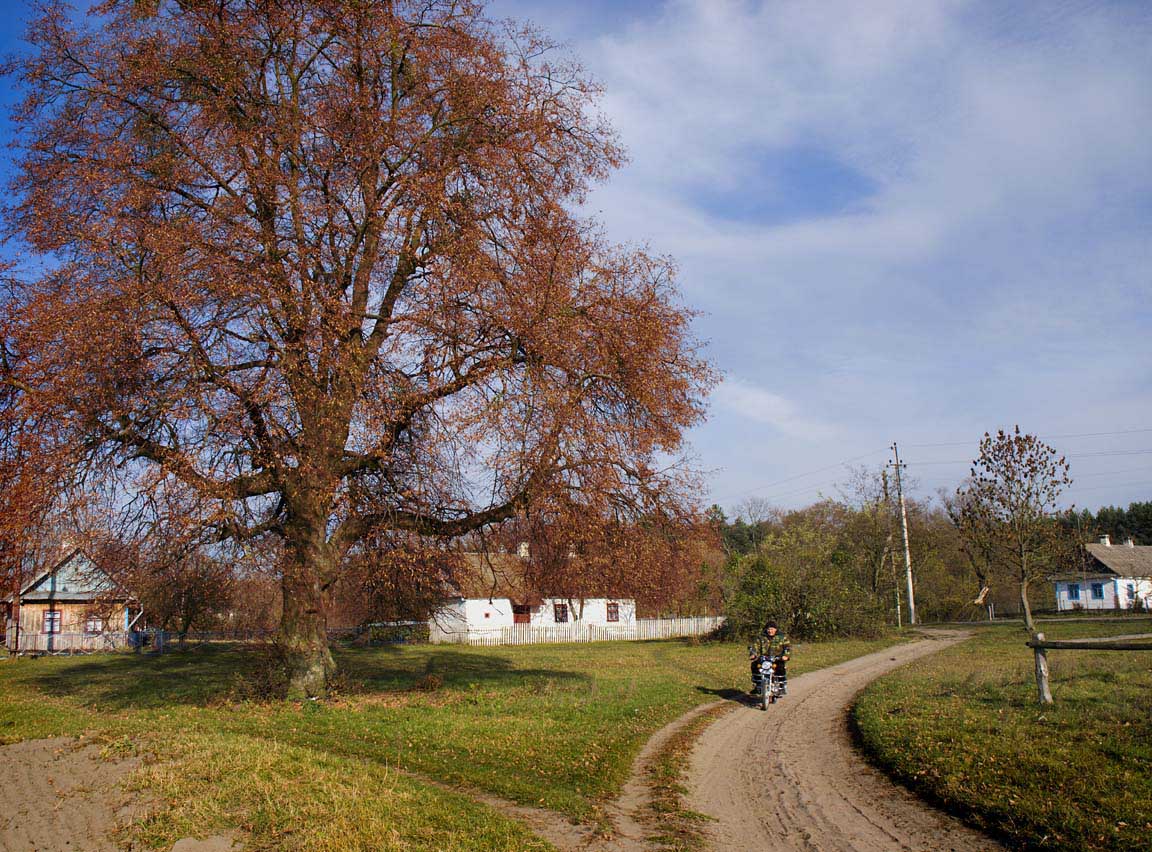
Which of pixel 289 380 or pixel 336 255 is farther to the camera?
pixel 336 255

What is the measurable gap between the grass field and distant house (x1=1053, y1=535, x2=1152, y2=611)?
6239 centimetres

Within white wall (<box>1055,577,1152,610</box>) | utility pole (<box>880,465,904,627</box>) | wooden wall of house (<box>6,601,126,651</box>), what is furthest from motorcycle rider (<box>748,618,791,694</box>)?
white wall (<box>1055,577,1152,610</box>)

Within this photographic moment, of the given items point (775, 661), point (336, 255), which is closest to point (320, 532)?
point (336, 255)

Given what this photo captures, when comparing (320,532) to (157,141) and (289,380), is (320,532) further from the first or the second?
(157,141)

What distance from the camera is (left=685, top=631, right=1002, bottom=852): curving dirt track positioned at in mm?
7500

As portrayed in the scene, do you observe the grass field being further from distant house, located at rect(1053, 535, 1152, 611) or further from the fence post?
distant house, located at rect(1053, 535, 1152, 611)

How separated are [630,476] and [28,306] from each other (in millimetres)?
10902

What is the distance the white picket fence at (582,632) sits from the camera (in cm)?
4781

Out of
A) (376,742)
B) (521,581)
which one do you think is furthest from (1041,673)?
(376,742)

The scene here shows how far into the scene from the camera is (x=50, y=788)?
8.45 meters

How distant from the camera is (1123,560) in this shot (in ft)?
246

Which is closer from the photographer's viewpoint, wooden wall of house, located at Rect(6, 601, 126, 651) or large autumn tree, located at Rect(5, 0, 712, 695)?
large autumn tree, located at Rect(5, 0, 712, 695)

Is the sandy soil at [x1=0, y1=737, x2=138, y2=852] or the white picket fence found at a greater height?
the sandy soil at [x1=0, y1=737, x2=138, y2=852]

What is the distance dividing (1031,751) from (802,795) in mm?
2811
